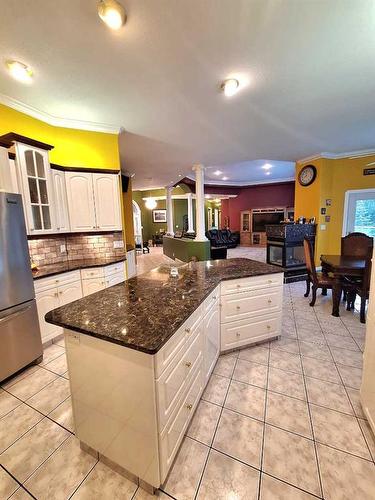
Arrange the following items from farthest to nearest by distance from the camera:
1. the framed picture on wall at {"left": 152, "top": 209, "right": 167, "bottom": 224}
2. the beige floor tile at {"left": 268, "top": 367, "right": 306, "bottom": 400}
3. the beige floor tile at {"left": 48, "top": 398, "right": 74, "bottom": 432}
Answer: the framed picture on wall at {"left": 152, "top": 209, "right": 167, "bottom": 224}
the beige floor tile at {"left": 268, "top": 367, "right": 306, "bottom": 400}
the beige floor tile at {"left": 48, "top": 398, "right": 74, "bottom": 432}

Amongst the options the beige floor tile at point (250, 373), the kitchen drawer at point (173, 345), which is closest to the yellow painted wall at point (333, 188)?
the beige floor tile at point (250, 373)

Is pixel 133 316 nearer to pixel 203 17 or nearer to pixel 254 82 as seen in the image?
pixel 203 17

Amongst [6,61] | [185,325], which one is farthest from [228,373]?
[6,61]

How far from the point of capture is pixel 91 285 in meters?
3.03

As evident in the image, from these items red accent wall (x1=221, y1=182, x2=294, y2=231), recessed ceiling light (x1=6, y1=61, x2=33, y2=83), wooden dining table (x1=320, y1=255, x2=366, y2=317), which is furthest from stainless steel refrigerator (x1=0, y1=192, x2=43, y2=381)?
red accent wall (x1=221, y1=182, x2=294, y2=231)

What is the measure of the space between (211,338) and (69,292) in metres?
1.98

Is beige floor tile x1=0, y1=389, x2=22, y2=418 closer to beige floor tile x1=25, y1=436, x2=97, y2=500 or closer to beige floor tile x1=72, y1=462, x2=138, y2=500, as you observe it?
beige floor tile x1=25, y1=436, x2=97, y2=500

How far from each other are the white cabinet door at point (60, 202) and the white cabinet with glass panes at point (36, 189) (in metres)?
0.08

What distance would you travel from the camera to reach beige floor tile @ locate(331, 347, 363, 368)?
2.17m

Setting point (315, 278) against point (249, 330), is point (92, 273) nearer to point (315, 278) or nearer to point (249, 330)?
point (249, 330)

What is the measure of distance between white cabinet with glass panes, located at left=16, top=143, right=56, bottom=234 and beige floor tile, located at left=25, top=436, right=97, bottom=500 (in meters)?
2.31

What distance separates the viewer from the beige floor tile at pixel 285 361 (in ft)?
6.95

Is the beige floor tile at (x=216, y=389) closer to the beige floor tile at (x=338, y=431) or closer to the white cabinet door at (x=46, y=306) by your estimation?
the beige floor tile at (x=338, y=431)

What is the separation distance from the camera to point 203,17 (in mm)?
1509
